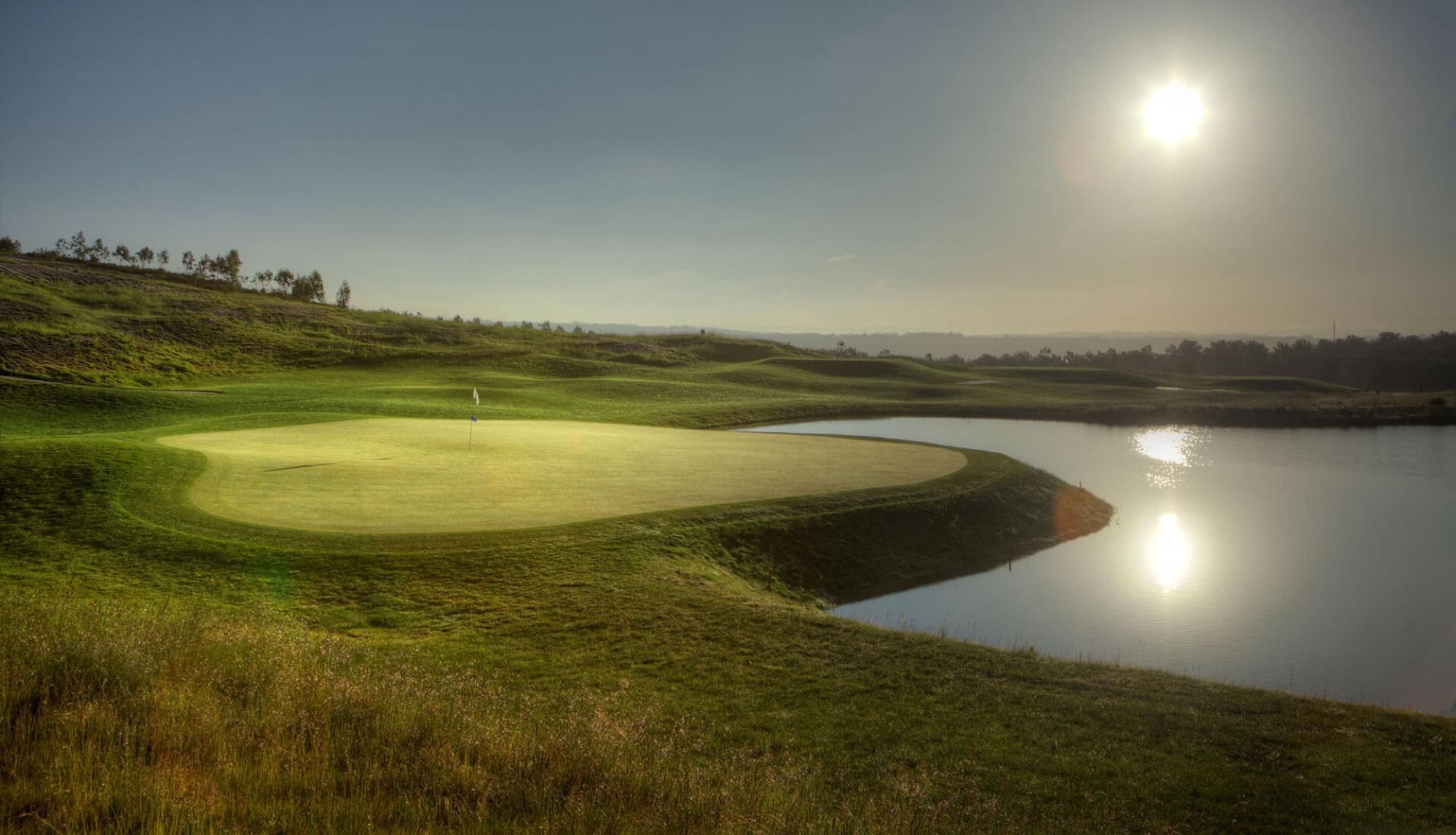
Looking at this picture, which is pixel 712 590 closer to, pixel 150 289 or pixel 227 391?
pixel 227 391

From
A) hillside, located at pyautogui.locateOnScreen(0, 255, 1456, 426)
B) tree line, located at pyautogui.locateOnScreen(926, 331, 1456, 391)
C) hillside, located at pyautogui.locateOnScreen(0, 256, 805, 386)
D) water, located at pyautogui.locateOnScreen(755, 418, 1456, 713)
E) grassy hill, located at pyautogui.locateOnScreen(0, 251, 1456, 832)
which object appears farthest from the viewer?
tree line, located at pyautogui.locateOnScreen(926, 331, 1456, 391)

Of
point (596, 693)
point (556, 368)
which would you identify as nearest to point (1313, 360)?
point (556, 368)

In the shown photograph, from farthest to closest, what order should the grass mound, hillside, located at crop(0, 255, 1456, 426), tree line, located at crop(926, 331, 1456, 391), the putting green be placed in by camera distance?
tree line, located at crop(926, 331, 1456, 391) → the grass mound → hillside, located at crop(0, 255, 1456, 426) → the putting green

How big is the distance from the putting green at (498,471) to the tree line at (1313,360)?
7553 cm

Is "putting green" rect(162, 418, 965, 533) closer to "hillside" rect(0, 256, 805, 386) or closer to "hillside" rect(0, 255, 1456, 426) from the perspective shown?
"hillside" rect(0, 255, 1456, 426)

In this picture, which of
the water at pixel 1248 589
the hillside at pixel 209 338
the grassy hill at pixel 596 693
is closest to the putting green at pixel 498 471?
the grassy hill at pixel 596 693

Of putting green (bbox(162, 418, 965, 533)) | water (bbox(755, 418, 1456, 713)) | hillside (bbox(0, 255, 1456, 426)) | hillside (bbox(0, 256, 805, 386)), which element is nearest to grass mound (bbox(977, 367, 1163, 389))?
hillside (bbox(0, 255, 1456, 426))

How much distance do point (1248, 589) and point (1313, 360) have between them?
385 ft

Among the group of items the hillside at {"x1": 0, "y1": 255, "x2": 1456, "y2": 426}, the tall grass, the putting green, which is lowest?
the putting green

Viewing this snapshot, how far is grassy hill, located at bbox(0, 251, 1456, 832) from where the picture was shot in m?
4.51

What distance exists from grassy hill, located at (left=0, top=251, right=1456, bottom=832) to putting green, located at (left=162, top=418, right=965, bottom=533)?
974 millimetres

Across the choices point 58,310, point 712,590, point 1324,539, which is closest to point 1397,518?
point 1324,539

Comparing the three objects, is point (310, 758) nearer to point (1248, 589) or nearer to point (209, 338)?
point (1248, 589)

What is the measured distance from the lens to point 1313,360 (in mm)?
106188
